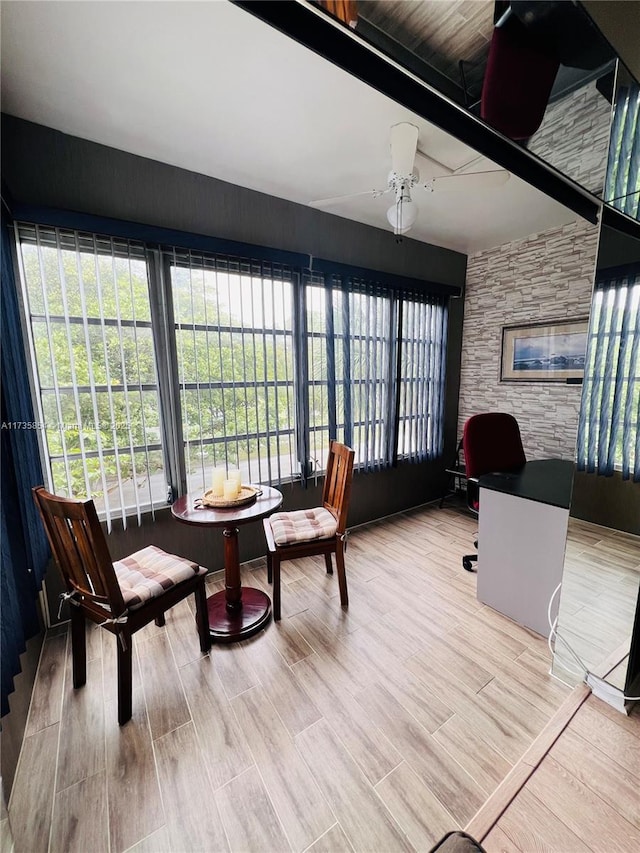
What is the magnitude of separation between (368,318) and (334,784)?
115 inches

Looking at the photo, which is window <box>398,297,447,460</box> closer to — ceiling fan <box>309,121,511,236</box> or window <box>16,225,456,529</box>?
window <box>16,225,456,529</box>

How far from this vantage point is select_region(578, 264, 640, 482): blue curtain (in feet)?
3.73

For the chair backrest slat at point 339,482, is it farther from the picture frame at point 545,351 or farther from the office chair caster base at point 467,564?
the picture frame at point 545,351

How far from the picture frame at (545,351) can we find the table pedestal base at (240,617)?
123 inches

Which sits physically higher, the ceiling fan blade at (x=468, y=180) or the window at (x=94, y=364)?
the ceiling fan blade at (x=468, y=180)

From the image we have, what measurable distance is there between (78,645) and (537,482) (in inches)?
101

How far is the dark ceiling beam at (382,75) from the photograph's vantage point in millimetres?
779

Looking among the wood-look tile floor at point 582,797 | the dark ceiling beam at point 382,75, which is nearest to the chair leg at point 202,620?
the wood-look tile floor at point 582,797

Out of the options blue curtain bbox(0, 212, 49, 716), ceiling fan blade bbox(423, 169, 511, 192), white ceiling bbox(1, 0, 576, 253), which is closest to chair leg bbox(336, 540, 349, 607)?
blue curtain bbox(0, 212, 49, 716)

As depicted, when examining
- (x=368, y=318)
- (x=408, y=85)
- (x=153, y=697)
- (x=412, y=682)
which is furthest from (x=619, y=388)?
(x=153, y=697)

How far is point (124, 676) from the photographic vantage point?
1.38 metres

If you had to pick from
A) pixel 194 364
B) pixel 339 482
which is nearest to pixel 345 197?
pixel 194 364

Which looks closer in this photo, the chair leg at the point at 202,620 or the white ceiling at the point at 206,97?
the white ceiling at the point at 206,97

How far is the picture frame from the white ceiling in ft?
3.87
